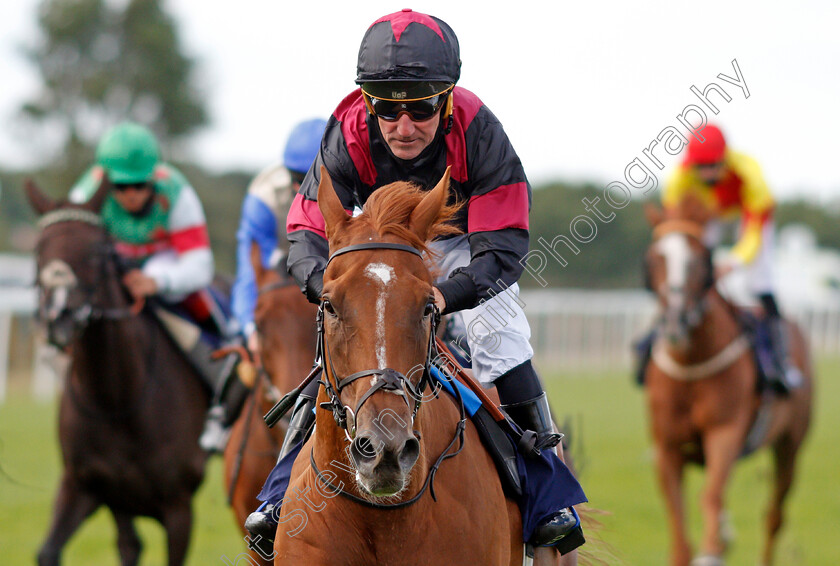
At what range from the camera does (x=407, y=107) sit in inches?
124

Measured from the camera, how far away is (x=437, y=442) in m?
3.03

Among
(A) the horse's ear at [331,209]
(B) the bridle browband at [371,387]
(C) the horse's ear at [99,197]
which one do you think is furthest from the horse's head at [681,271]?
(A) the horse's ear at [331,209]

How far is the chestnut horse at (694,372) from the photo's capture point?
7.82m

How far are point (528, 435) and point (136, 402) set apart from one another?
11.7 feet

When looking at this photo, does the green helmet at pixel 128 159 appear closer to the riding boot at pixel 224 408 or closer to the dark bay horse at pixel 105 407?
the dark bay horse at pixel 105 407

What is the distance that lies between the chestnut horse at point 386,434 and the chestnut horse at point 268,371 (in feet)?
5.25

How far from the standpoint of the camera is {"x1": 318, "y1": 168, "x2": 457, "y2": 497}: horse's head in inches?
97.5

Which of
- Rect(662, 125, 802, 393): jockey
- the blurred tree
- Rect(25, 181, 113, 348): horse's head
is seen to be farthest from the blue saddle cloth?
the blurred tree

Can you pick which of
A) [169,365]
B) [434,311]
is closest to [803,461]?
[169,365]

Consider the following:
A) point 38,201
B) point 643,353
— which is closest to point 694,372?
point 643,353

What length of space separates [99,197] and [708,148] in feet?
18.1

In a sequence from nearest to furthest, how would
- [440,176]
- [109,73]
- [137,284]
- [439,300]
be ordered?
1. [439,300]
2. [440,176]
3. [137,284]
4. [109,73]

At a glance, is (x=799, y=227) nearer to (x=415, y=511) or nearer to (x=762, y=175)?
(x=762, y=175)

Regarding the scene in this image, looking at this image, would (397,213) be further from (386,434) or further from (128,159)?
(128,159)
